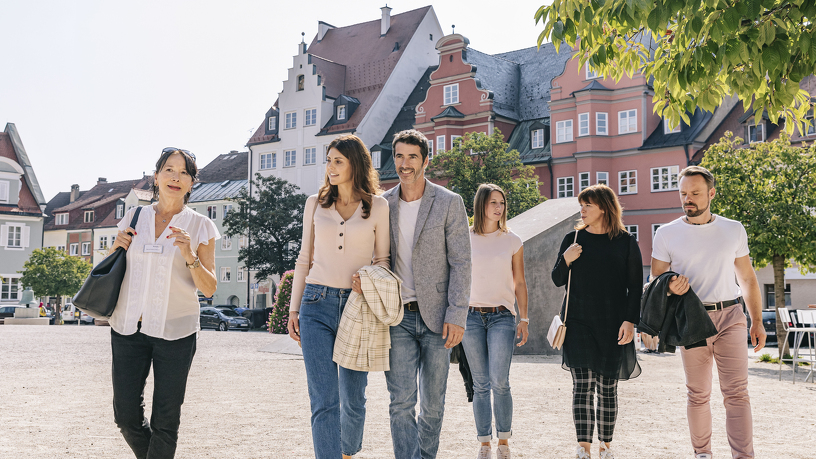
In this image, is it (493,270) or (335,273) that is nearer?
(335,273)

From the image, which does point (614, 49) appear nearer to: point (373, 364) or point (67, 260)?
point (373, 364)

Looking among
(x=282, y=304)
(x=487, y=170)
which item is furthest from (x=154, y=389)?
(x=487, y=170)

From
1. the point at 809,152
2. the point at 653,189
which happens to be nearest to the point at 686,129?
the point at 653,189

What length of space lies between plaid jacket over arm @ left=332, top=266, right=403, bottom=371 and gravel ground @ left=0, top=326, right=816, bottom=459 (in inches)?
72.2

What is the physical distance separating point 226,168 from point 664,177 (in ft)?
139

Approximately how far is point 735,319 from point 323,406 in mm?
2980

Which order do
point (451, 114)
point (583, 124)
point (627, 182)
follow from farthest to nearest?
point (451, 114) → point (583, 124) → point (627, 182)

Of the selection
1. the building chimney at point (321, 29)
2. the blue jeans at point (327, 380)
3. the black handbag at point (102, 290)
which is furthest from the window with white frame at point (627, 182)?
the black handbag at point (102, 290)

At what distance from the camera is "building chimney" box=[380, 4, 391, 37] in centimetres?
5725

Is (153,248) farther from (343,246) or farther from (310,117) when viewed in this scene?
(310,117)

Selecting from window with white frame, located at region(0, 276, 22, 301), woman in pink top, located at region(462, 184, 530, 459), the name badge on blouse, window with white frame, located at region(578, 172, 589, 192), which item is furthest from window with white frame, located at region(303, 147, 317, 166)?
the name badge on blouse

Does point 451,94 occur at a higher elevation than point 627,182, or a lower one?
higher

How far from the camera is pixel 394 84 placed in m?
53.9

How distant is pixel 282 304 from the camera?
23516 mm
